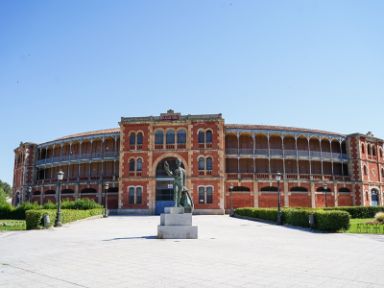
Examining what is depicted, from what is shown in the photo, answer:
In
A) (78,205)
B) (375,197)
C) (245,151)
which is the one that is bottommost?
(78,205)

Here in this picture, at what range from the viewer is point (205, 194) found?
3941cm

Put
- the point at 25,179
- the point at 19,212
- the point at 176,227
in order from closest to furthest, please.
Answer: the point at 176,227
the point at 19,212
the point at 25,179

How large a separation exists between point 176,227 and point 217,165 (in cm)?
2479

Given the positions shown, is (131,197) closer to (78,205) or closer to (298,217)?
(78,205)

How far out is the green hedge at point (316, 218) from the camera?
62.0 ft

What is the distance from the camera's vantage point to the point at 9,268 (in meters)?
8.57

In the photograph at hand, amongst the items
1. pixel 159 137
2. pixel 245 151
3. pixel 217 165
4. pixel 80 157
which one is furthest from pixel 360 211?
pixel 80 157

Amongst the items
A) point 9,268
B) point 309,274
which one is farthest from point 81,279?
point 309,274

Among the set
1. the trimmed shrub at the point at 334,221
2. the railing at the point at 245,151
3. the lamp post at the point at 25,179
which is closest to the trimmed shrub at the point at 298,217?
the trimmed shrub at the point at 334,221

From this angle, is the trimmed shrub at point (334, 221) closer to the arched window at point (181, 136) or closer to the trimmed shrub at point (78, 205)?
the trimmed shrub at point (78, 205)

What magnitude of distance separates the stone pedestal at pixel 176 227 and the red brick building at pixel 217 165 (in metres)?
23.9

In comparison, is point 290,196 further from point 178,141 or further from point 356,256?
point 356,256

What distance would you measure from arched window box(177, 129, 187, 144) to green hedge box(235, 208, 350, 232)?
49.3 ft

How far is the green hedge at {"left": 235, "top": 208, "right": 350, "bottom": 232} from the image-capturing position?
18906 millimetres
